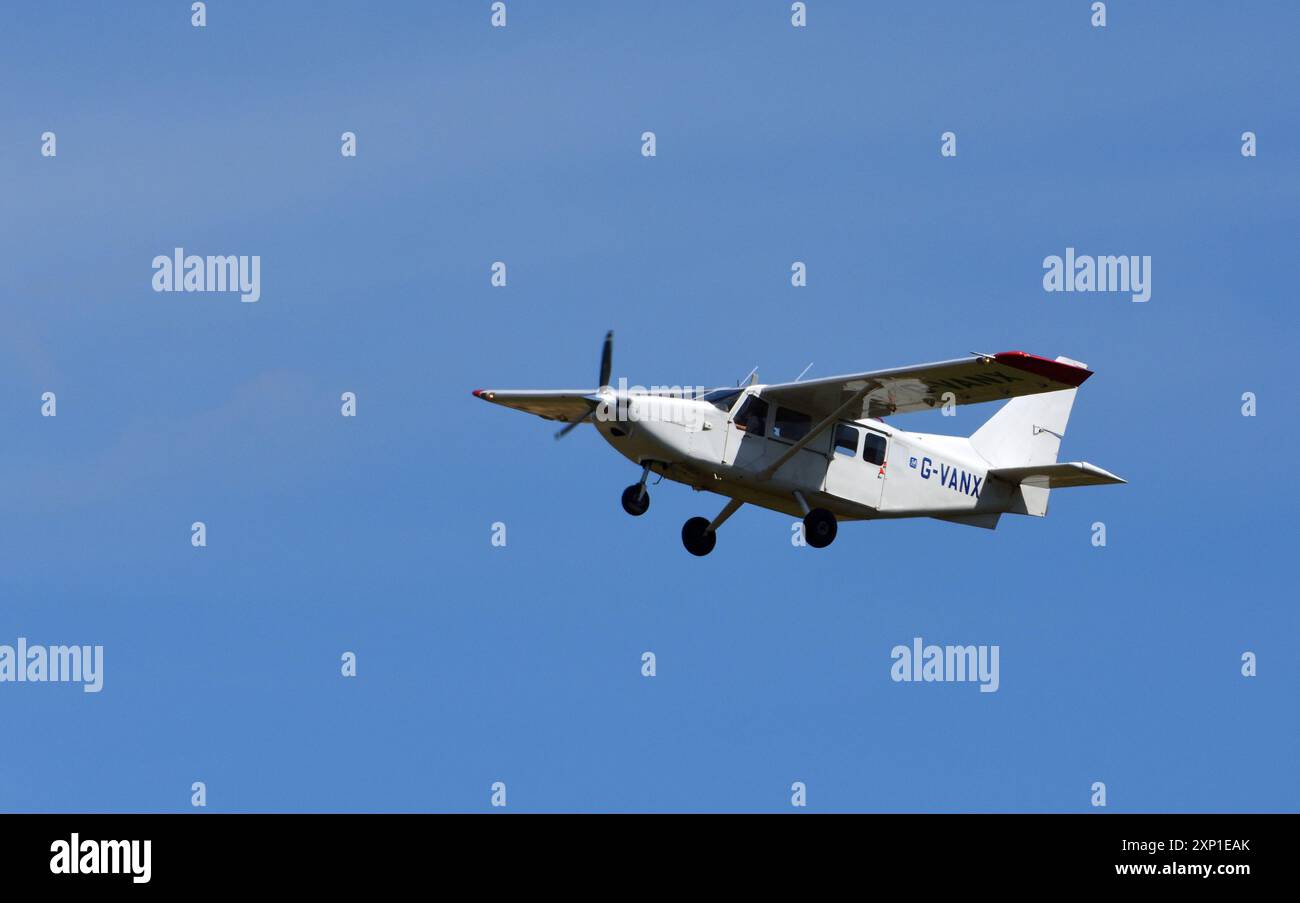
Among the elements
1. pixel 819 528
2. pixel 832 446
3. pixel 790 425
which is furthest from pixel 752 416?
pixel 819 528

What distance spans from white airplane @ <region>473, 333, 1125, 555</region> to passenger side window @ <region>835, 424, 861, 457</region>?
2cm

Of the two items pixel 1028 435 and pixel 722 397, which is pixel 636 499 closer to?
pixel 722 397

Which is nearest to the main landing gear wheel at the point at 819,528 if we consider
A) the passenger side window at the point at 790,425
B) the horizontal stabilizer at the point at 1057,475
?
the passenger side window at the point at 790,425

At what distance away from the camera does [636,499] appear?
3756 centimetres

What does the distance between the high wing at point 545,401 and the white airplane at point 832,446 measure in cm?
5

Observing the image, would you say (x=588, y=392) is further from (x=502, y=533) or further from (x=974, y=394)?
(x=974, y=394)

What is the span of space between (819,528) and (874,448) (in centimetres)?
198

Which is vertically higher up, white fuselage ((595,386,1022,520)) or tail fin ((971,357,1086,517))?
tail fin ((971,357,1086,517))

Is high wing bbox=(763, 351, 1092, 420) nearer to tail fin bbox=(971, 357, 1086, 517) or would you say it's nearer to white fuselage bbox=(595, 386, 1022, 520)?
white fuselage bbox=(595, 386, 1022, 520)

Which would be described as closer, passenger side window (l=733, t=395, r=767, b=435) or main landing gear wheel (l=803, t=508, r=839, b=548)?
passenger side window (l=733, t=395, r=767, b=435)

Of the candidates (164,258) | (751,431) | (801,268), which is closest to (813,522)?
(751,431)

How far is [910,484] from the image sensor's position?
40156 mm

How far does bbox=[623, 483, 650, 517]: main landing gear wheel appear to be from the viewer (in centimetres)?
3753

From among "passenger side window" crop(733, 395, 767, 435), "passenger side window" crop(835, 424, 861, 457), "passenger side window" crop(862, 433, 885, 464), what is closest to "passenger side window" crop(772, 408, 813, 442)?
"passenger side window" crop(733, 395, 767, 435)
